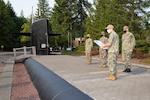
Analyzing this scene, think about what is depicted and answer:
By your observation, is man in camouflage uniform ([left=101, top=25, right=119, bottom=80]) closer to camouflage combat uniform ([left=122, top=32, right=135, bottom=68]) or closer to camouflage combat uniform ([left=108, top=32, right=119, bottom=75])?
camouflage combat uniform ([left=108, top=32, right=119, bottom=75])

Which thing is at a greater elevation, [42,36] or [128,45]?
[42,36]

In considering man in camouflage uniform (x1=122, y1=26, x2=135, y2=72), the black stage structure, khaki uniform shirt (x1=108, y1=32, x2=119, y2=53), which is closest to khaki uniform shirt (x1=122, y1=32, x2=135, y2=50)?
man in camouflage uniform (x1=122, y1=26, x2=135, y2=72)

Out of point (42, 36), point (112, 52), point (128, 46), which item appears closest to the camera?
point (112, 52)

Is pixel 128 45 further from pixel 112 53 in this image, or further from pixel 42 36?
pixel 42 36

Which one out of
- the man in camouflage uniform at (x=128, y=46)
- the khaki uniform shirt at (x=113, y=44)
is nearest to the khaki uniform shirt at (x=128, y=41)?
the man in camouflage uniform at (x=128, y=46)

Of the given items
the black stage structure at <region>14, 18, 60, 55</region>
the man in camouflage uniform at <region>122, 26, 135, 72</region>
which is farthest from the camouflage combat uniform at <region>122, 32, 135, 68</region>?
the black stage structure at <region>14, 18, 60, 55</region>

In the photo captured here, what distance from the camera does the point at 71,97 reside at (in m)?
5.27

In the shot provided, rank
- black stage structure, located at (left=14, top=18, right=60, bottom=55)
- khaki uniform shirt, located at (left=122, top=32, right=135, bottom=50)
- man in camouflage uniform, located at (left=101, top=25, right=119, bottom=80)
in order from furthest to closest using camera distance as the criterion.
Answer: black stage structure, located at (left=14, top=18, right=60, bottom=55)
khaki uniform shirt, located at (left=122, top=32, right=135, bottom=50)
man in camouflage uniform, located at (left=101, top=25, right=119, bottom=80)

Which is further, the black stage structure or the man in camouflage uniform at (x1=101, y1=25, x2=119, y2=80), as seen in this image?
the black stage structure

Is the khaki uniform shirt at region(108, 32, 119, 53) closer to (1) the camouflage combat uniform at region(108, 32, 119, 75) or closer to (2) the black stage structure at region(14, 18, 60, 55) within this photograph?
(1) the camouflage combat uniform at region(108, 32, 119, 75)

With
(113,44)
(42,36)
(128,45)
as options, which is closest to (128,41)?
(128,45)

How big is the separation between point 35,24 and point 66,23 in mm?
31798

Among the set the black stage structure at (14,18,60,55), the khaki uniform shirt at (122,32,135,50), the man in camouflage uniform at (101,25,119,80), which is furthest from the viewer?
the black stage structure at (14,18,60,55)

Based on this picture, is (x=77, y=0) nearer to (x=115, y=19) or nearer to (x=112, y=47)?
(x=115, y=19)
